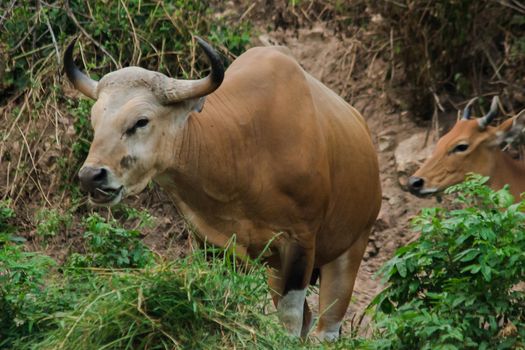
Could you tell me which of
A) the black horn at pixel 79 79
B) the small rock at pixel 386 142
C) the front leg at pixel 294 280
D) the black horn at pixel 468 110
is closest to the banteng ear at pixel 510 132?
the black horn at pixel 468 110

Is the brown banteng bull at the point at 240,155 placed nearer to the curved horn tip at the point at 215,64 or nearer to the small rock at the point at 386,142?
the curved horn tip at the point at 215,64

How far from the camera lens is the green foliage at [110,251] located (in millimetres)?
6605

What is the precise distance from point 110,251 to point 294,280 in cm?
116

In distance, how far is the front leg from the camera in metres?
7.17

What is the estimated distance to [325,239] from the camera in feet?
25.3

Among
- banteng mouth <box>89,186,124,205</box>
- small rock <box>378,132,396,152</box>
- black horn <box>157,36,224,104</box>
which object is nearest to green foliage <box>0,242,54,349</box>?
banteng mouth <box>89,186,124,205</box>

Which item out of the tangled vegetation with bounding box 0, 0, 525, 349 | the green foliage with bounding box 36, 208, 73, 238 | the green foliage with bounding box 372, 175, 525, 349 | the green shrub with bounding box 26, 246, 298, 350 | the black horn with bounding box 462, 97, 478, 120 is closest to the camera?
the green shrub with bounding box 26, 246, 298, 350

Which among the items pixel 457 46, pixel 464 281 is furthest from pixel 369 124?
pixel 464 281

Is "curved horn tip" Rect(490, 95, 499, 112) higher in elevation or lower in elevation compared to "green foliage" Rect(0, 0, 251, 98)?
lower

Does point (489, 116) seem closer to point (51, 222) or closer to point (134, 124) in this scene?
point (51, 222)

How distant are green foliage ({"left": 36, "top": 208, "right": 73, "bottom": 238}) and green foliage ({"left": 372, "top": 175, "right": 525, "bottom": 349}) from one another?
11.7 feet

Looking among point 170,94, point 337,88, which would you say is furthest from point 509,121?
point 170,94

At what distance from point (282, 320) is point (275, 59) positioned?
155 centimetres

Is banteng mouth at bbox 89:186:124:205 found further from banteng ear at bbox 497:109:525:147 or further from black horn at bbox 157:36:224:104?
banteng ear at bbox 497:109:525:147
